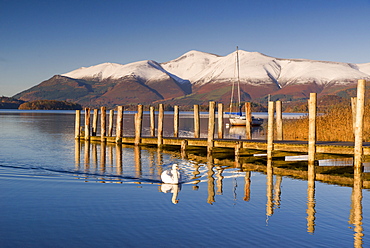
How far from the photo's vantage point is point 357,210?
1395 centimetres

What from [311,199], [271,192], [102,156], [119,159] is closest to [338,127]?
[119,159]

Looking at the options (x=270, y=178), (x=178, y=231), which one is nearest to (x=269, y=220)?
(x=178, y=231)

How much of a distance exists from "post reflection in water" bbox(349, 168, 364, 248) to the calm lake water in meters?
0.03

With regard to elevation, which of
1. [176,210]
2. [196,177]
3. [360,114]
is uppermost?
[360,114]

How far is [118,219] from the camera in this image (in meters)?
12.9

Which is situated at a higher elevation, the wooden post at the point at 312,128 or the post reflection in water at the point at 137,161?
A: the wooden post at the point at 312,128

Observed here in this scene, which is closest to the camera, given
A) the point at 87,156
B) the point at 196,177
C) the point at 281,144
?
the point at 196,177

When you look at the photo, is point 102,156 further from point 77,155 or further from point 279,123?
point 279,123

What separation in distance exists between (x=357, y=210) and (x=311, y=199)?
1.83 m

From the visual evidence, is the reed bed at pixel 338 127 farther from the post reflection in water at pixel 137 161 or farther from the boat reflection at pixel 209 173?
the post reflection in water at pixel 137 161

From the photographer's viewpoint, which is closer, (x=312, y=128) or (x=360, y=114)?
(x=360, y=114)

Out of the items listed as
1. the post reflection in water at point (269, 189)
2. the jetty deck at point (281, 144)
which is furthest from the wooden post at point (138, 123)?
the post reflection in water at point (269, 189)

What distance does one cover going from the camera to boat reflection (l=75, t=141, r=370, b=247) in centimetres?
1483

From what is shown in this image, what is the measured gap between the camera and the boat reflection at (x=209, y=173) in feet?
48.6
